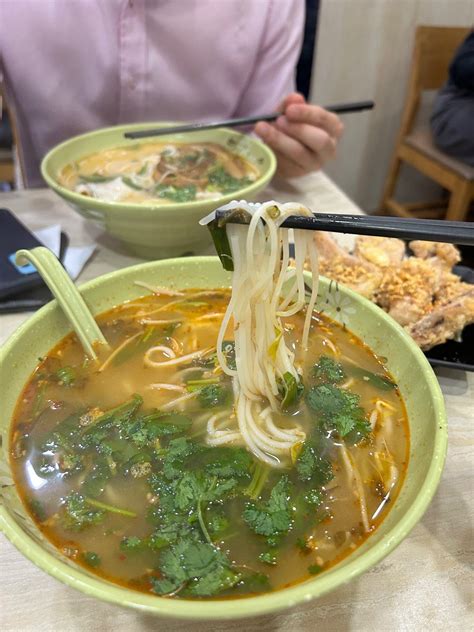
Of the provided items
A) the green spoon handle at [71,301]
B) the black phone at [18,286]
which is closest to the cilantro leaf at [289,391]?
the green spoon handle at [71,301]

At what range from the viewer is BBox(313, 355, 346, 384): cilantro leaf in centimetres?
99

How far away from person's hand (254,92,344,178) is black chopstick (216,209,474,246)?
3.72ft

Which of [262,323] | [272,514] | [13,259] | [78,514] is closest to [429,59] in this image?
[13,259]

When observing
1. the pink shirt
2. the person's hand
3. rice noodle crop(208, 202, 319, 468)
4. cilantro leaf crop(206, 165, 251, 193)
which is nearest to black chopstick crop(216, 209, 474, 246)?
Result: rice noodle crop(208, 202, 319, 468)

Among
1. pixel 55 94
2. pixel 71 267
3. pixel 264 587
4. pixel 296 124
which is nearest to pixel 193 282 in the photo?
pixel 71 267

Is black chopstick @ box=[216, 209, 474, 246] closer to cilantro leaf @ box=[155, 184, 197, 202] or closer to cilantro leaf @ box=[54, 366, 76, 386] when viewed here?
cilantro leaf @ box=[54, 366, 76, 386]

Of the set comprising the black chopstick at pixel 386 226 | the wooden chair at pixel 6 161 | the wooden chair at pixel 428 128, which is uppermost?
the black chopstick at pixel 386 226

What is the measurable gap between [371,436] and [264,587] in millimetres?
320

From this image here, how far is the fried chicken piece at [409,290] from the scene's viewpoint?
1181 millimetres

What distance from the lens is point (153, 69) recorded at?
2010mm

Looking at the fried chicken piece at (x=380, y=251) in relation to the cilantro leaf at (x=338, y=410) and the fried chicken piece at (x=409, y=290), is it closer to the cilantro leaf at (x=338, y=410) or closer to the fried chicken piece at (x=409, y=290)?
the fried chicken piece at (x=409, y=290)

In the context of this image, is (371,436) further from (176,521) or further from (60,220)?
(60,220)

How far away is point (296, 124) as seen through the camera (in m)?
1.87

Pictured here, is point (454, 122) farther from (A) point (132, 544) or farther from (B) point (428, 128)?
(A) point (132, 544)
